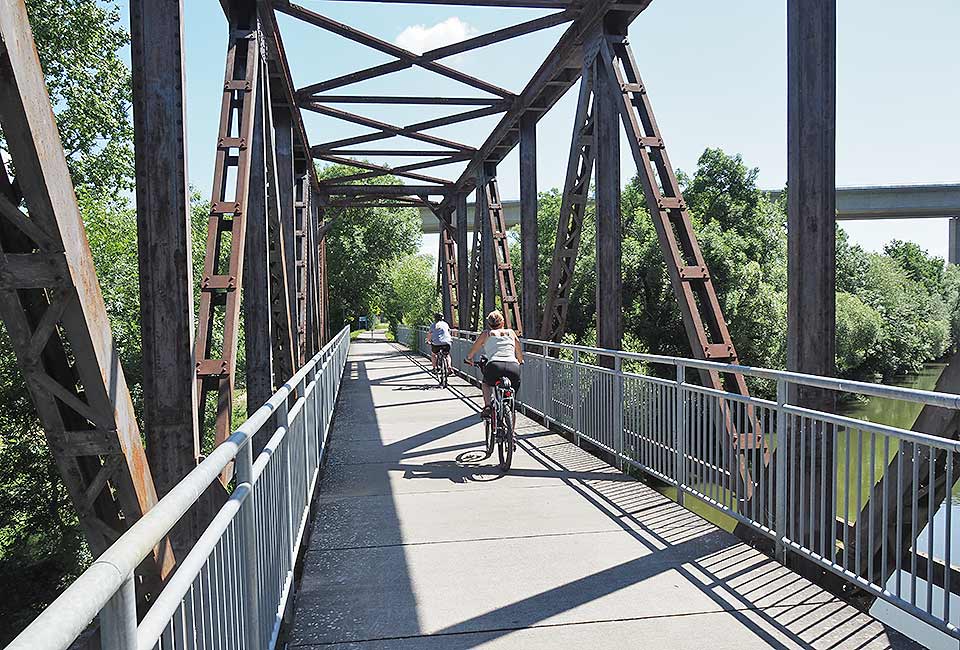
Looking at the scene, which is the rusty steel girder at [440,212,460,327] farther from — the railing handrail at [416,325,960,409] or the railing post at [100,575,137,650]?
the railing post at [100,575,137,650]

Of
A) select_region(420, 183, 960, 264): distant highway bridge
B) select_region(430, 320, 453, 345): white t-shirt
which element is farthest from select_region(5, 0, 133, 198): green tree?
select_region(420, 183, 960, 264): distant highway bridge

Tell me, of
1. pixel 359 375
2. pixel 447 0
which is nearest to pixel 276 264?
pixel 447 0

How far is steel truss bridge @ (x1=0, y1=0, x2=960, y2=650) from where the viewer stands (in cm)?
300

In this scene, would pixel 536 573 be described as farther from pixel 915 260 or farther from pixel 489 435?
pixel 915 260

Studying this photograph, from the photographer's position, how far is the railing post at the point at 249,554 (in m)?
3.11

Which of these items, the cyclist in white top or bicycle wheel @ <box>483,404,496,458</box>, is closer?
bicycle wheel @ <box>483,404,496,458</box>

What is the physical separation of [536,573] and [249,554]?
7.85 feet

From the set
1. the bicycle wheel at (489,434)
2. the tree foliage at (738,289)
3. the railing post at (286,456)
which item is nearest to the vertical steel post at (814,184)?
the railing post at (286,456)

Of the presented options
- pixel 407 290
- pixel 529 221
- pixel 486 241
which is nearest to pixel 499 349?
pixel 529 221

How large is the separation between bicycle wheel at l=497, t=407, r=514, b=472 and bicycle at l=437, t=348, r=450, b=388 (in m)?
9.74

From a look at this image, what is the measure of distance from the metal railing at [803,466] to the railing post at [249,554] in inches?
110

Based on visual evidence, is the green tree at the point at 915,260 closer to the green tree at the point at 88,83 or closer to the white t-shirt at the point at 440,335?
the white t-shirt at the point at 440,335

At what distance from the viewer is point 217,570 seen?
8.57 ft

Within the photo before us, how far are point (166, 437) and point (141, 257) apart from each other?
1.13 m
